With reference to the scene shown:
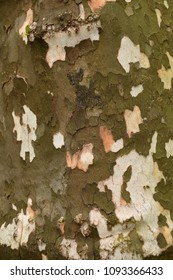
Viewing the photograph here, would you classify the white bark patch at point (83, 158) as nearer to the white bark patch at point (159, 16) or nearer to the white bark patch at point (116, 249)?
the white bark patch at point (116, 249)

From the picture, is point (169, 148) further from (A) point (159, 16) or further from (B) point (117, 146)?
(A) point (159, 16)

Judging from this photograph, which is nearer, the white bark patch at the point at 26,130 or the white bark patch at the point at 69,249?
the white bark patch at the point at 69,249

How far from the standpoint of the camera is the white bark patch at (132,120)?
1.30 metres

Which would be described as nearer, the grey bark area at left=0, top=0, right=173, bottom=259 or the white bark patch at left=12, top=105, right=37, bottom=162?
the grey bark area at left=0, top=0, right=173, bottom=259

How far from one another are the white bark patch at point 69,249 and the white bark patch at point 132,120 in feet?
1.03

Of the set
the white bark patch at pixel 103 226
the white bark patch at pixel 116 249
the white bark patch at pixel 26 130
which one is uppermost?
the white bark patch at pixel 26 130

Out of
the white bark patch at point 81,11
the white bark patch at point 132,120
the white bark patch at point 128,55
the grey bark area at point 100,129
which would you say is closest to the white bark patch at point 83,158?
the grey bark area at point 100,129

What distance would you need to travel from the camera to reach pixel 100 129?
129 centimetres

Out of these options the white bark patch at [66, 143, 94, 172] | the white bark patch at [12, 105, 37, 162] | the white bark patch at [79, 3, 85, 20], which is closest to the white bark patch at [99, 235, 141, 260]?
the white bark patch at [66, 143, 94, 172]

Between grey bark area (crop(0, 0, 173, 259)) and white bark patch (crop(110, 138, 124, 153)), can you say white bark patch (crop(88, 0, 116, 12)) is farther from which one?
white bark patch (crop(110, 138, 124, 153))

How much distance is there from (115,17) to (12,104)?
39cm

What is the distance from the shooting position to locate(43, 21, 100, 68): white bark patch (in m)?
1.30

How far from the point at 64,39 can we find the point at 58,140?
0.87 feet
